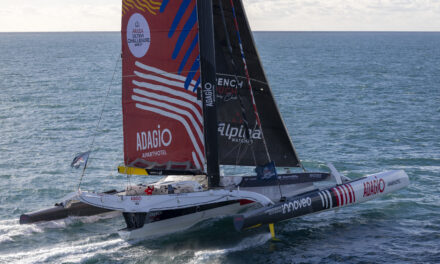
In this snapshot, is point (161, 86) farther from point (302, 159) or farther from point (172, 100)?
point (302, 159)

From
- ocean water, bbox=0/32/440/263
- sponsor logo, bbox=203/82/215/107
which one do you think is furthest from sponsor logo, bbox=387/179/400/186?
sponsor logo, bbox=203/82/215/107

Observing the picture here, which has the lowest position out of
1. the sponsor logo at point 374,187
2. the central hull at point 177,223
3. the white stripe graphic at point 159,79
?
the central hull at point 177,223

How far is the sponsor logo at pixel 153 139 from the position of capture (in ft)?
61.5

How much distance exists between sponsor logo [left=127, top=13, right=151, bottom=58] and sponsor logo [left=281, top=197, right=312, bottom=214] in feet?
21.9

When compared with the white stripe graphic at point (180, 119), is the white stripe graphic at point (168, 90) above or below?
above

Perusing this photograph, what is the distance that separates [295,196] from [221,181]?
2749mm

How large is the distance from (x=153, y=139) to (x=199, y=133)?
60.4 inches

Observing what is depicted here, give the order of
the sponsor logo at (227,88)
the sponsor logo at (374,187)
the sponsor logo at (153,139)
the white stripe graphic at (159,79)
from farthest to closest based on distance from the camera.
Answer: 1. the sponsor logo at (374,187)
2. the sponsor logo at (227,88)
3. the sponsor logo at (153,139)
4. the white stripe graphic at (159,79)

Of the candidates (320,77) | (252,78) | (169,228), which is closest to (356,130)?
(252,78)

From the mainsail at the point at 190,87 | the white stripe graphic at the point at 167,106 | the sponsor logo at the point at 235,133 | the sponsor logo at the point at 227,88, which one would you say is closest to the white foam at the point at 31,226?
the mainsail at the point at 190,87

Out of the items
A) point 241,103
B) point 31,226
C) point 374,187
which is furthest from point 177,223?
point 374,187

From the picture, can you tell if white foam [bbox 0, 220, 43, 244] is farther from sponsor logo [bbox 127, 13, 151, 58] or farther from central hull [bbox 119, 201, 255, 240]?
sponsor logo [bbox 127, 13, 151, 58]

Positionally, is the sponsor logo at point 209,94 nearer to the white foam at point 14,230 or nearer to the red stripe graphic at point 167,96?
the red stripe graphic at point 167,96

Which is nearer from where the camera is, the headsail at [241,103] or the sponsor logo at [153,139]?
the sponsor logo at [153,139]
